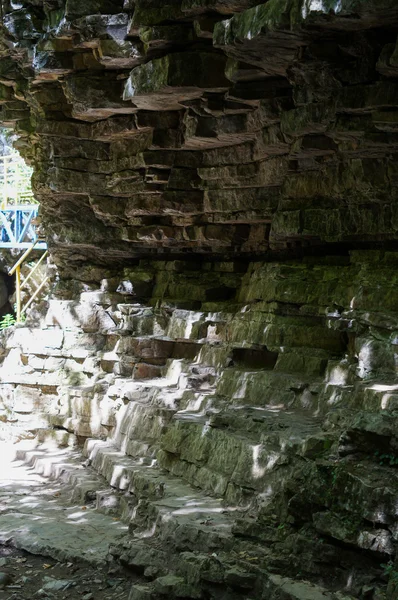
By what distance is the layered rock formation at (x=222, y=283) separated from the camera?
710cm

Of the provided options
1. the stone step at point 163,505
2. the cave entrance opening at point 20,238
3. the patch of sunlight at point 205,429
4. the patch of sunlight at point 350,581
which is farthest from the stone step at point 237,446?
the cave entrance opening at point 20,238

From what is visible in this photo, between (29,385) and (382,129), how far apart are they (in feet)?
28.9

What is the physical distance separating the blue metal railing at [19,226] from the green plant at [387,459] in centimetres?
1479

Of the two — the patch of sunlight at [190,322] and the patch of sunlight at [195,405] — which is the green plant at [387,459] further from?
the patch of sunlight at [190,322]

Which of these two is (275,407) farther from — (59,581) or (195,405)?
(59,581)

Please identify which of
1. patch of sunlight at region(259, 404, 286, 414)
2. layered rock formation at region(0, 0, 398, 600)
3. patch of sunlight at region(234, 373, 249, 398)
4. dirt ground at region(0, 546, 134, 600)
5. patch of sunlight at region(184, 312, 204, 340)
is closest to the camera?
layered rock formation at region(0, 0, 398, 600)

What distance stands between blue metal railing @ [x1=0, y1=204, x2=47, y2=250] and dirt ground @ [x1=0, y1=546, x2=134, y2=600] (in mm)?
12655

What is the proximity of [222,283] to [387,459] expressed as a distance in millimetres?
6826

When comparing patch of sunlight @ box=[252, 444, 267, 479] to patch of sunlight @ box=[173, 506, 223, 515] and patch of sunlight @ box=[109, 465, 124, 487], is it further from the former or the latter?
patch of sunlight @ box=[109, 465, 124, 487]

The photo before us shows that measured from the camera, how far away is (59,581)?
323 inches

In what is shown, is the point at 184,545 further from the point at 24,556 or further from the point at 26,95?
the point at 26,95

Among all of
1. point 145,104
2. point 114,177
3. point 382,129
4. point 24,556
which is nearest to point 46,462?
point 24,556

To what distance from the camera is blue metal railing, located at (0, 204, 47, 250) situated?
20763 mm

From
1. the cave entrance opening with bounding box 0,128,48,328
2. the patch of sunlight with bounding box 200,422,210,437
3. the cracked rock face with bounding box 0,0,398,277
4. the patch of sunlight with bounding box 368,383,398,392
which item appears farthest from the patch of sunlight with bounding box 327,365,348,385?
the cave entrance opening with bounding box 0,128,48,328
